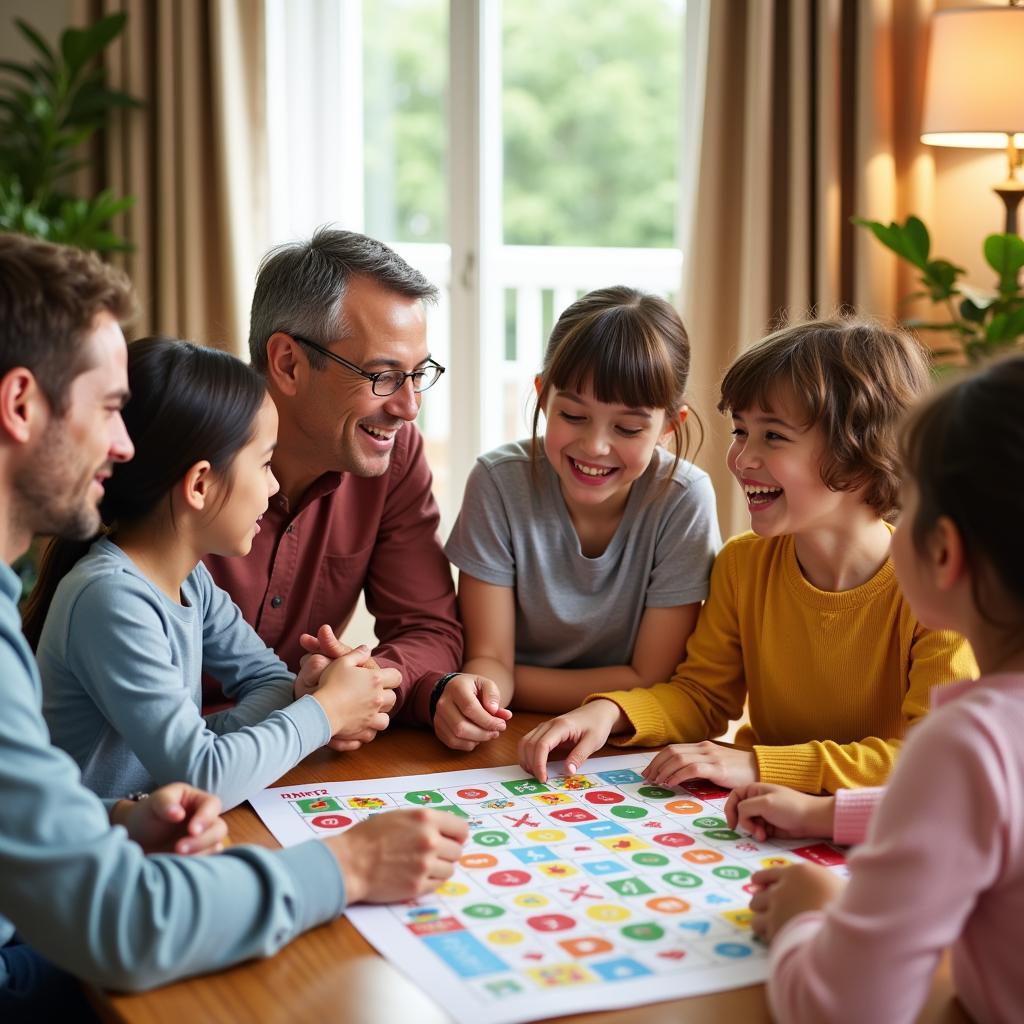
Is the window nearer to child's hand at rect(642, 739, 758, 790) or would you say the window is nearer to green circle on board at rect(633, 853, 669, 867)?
child's hand at rect(642, 739, 758, 790)

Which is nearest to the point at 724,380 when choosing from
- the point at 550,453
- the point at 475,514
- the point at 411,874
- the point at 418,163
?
the point at 550,453

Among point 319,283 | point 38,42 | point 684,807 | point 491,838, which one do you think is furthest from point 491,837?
point 38,42

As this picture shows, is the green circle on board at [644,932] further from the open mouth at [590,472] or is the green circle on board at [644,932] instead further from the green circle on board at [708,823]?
the open mouth at [590,472]

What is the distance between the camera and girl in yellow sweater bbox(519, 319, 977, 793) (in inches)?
62.8

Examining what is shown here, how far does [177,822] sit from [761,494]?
85 centimetres

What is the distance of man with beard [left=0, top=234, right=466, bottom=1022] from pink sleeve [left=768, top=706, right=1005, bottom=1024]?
40 centimetres

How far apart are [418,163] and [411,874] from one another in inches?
160

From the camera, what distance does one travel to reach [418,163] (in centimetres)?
483

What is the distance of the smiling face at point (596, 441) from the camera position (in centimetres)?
182

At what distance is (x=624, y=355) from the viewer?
1.79 meters

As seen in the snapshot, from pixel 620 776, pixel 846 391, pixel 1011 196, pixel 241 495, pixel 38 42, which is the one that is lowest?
pixel 620 776

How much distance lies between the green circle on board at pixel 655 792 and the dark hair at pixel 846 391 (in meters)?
0.46

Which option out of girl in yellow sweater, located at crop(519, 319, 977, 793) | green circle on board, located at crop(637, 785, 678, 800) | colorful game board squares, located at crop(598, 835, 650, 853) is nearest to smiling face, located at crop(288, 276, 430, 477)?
girl in yellow sweater, located at crop(519, 319, 977, 793)

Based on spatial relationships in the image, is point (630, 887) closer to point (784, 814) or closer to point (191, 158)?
point (784, 814)
